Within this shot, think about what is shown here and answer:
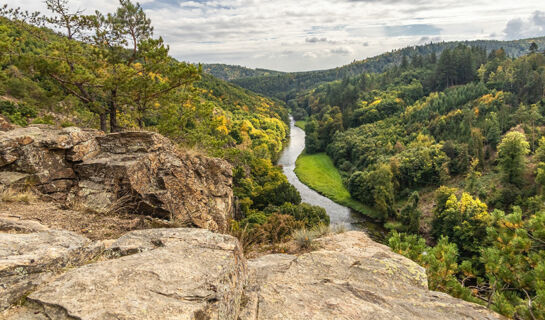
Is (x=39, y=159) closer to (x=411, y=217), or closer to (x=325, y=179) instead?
(x=411, y=217)

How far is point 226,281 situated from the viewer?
5168mm

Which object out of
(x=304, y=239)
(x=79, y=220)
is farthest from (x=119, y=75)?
(x=304, y=239)

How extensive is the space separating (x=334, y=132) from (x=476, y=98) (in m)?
35.0

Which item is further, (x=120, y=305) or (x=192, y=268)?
(x=192, y=268)

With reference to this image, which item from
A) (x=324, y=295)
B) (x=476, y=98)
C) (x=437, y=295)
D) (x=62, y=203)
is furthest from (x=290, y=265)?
(x=476, y=98)

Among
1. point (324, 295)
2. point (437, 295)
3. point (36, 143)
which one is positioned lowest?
point (437, 295)

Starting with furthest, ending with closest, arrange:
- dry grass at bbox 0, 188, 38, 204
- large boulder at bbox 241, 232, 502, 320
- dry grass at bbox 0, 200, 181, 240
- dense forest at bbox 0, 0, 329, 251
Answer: dense forest at bbox 0, 0, 329, 251, dry grass at bbox 0, 188, 38, 204, dry grass at bbox 0, 200, 181, 240, large boulder at bbox 241, 232, 502, 320

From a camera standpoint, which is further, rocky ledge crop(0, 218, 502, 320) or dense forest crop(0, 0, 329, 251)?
dense forest crop(0, 0, 329, 251)

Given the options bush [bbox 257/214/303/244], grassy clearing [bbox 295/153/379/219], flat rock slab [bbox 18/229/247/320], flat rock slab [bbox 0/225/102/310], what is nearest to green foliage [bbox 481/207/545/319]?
bush [bbox 257/214/303/244]

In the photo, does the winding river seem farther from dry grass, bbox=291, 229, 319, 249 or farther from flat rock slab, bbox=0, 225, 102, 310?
flat rock slab, bbox=0, 225, 102, 310

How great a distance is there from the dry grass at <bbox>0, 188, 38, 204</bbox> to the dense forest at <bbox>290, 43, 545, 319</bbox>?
1194 cm

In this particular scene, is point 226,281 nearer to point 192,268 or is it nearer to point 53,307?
point 192,268

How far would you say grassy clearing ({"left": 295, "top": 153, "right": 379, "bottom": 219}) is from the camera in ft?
164

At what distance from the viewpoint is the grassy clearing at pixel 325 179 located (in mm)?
49978
